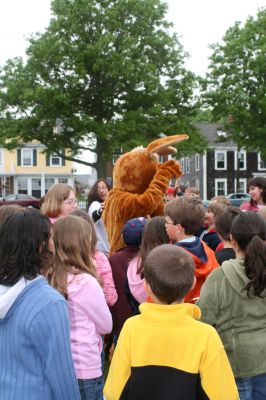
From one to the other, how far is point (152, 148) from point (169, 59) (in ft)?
83.0

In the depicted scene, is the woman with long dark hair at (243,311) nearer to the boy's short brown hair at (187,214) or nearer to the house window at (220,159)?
the boy's short brown hair at (187,214)

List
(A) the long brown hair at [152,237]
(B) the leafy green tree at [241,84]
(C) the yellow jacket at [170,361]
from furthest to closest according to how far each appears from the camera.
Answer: (B) the leafy green tree at [241,84] → (A) the long brown hair at [152,237] → (C) the yellow jacket at [170,361]

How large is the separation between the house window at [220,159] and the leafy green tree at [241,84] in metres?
20.3

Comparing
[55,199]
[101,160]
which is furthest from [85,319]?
[101,160]

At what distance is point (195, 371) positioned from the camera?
2.45 metres

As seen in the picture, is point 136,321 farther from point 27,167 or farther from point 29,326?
point 27,167

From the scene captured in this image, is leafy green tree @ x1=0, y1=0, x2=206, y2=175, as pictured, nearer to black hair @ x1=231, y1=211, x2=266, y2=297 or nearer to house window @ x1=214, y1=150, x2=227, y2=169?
house window @ x1=214, y1=150, x2=227, y2=169

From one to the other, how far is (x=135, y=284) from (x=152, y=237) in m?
0.49

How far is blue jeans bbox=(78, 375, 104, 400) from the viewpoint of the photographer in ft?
11.3

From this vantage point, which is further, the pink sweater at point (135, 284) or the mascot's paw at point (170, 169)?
the mascot's paw at point (170, 169)

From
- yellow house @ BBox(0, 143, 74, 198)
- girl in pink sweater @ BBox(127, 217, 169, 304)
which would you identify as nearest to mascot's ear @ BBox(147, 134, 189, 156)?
→ girl in pink sweater @ BBox(127, 217, 169, 304)

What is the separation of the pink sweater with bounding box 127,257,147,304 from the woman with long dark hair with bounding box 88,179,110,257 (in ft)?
6.71

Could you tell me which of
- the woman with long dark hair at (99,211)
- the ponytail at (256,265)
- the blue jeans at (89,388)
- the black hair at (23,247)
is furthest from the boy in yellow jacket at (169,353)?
the woman with long dark hair at (99,211)

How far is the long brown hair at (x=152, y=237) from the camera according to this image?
4.20m
